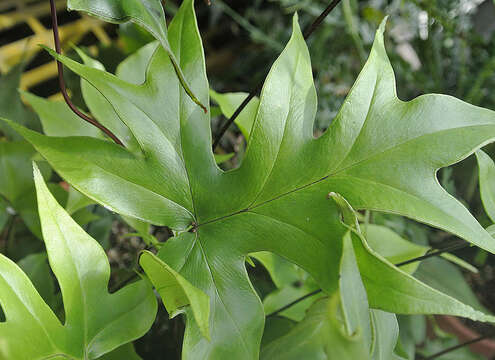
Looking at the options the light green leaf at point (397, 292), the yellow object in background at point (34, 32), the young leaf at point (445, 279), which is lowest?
the young leaf at point (445, 279)

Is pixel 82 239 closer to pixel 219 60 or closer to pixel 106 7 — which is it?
pixel 106 7

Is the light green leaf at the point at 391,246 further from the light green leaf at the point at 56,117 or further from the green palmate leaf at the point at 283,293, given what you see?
the light green leaf at the point at 56,117

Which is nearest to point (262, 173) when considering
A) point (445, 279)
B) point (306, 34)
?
point (306, 34)

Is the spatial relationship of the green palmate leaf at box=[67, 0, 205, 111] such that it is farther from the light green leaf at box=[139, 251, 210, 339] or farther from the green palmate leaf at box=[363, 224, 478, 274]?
the green palmate leaf at box=[363, 224, 478, 274]

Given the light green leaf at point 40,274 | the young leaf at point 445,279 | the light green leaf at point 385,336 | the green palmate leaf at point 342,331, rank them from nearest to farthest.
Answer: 1. the green palmate leaf at point 342,331
2. the light green leaf at point 385,336
3. the light green leaf at point 40,274
4. the young leaf at point 445,279

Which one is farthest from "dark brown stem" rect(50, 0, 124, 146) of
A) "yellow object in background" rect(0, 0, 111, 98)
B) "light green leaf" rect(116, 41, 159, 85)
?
"yellow object in background" rect(0, 0, 111, 98)

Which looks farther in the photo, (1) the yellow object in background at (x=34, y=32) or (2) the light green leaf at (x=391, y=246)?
(1) the yellow object in background at (x=34, y=32)

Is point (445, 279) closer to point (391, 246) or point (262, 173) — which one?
point (391, 246)

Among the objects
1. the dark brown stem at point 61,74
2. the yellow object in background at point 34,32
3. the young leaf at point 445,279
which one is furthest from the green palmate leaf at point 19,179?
the young leaf at point 445,279
